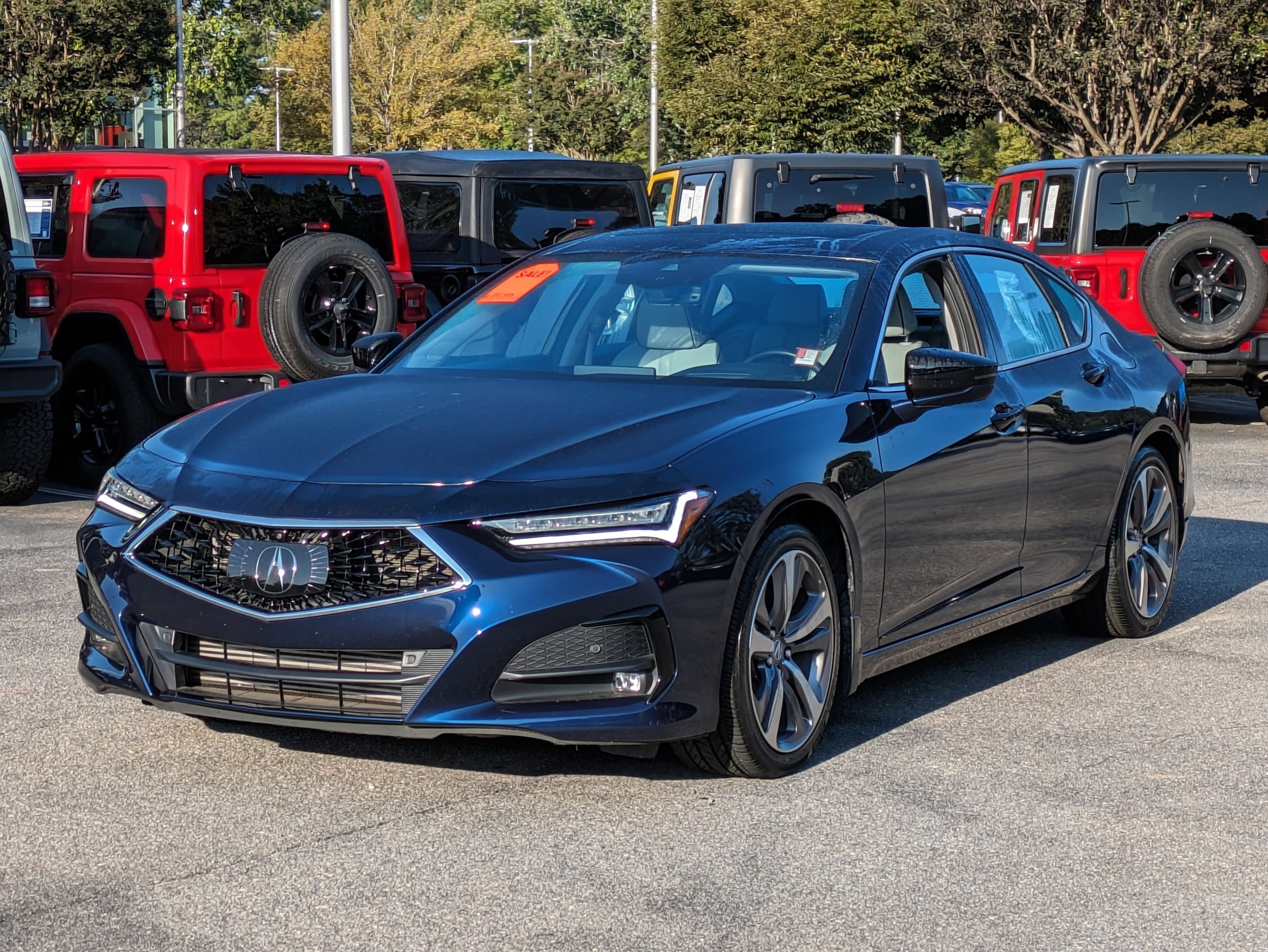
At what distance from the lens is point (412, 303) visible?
485 inches

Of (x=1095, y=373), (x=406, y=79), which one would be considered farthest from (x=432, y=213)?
(x=406, y=79)

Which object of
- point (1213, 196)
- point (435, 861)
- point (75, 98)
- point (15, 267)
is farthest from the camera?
point (75, 98)

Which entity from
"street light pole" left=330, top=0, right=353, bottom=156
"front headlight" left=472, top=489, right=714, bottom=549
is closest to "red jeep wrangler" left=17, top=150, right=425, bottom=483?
"front headlight" left=472, top=489, right=714, bottom=549

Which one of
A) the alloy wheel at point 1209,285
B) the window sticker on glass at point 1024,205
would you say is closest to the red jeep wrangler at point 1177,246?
the alloy wheel at point 1209,285

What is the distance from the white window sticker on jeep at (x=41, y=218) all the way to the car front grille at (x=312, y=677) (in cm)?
724

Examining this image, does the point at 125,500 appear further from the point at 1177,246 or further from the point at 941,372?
the point at 1177,246

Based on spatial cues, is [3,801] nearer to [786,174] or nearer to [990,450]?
[990,450]

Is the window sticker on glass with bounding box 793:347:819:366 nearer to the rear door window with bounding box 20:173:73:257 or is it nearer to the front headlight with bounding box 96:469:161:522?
the front headlight with bounding box 96:469:161:522

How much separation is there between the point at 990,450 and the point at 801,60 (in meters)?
31.9

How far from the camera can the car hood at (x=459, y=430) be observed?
16.0ft

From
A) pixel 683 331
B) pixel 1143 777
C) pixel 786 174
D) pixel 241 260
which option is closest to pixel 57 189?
pixel 241 260

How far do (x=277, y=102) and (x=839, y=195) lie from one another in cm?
6425

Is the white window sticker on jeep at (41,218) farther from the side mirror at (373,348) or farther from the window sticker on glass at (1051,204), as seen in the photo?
the window sticker on glass at (1051,204)

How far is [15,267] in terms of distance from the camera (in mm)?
10297
